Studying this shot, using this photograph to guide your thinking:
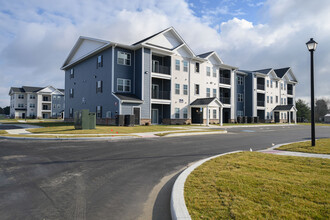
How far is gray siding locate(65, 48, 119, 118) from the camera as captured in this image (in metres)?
28.8

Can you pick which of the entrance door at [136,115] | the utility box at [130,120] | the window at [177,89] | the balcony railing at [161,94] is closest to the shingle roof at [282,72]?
the window at [177,89]

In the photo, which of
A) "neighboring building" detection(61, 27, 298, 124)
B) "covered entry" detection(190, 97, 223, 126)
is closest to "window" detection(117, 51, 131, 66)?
"neighboring building" detection(61, 27, 298, 124)

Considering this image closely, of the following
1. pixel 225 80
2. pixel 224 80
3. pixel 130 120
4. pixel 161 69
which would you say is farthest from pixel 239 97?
pixel 130 120

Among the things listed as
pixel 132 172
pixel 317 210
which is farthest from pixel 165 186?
pixel 317 210

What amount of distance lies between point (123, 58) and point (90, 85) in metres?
7.94

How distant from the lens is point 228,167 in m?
6.59

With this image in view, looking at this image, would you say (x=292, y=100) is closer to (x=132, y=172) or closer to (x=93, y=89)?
(x=93, y=89)

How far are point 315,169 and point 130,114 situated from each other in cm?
2264

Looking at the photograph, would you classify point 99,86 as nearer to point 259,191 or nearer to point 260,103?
point 259,191

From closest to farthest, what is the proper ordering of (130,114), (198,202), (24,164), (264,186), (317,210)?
1. (317,210)
2. (198,202)
3. (264,186)
4. (24,164)
5. (130,114)

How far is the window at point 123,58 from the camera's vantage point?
2886cm

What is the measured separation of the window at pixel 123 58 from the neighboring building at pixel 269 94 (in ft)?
83.9

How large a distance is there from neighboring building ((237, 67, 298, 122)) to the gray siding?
2835 centimetres

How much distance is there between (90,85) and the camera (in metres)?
33.7
